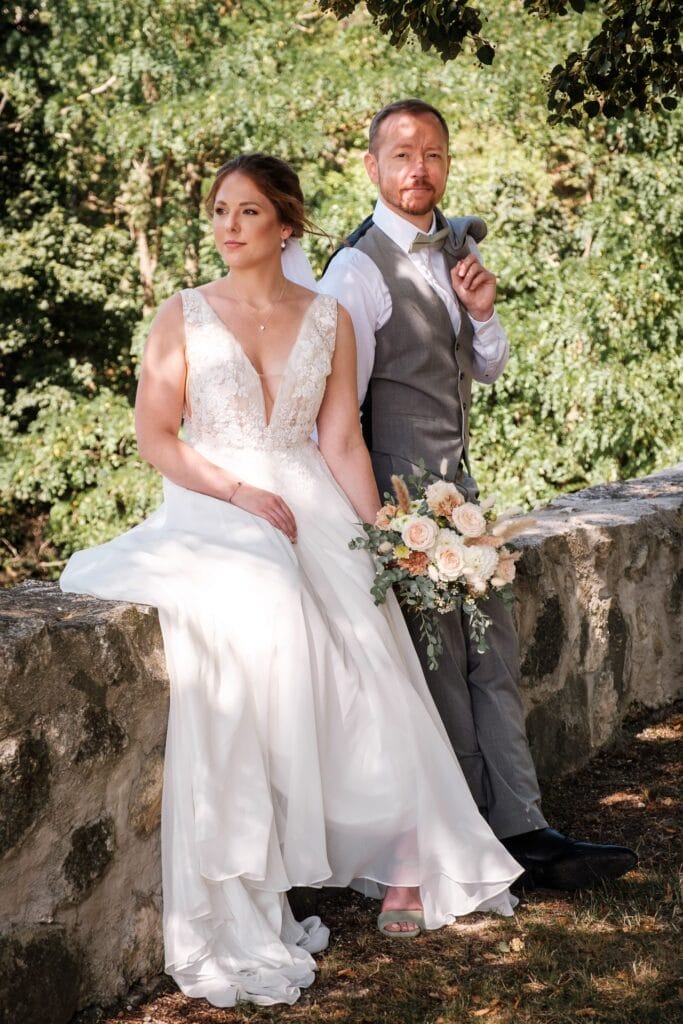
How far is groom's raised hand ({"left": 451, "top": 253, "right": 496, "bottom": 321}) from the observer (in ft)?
11.9

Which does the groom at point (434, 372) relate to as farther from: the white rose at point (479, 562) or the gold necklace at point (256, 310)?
the white rose at point (479, 562)

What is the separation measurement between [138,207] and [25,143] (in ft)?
4.53

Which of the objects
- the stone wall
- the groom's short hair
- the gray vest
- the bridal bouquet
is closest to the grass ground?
the stone wall

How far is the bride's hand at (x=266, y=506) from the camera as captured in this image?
125 inches

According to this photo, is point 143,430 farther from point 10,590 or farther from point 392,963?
point 392,963

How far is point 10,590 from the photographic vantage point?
3.06 m

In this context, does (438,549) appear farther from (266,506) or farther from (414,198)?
(414,198)

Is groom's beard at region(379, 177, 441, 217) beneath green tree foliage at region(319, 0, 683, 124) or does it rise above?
beneath

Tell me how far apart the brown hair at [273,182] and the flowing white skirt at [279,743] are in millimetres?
A: 668

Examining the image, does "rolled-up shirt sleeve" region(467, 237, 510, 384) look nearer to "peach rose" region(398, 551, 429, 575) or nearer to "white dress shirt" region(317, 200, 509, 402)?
"white dress shirt" region(317, 200, 509, 402)

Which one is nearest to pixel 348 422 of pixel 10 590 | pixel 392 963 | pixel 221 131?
pixel 10 590

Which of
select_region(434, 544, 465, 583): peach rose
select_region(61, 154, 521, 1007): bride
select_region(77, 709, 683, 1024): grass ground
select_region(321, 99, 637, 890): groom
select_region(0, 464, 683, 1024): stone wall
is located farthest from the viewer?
select_region(321, 99, 637, 890): groom

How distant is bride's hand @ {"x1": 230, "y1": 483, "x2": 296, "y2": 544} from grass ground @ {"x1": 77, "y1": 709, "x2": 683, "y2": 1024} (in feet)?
3.12

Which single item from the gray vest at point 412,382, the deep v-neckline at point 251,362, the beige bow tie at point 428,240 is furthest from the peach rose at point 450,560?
the beige bow tie at point 428,240
